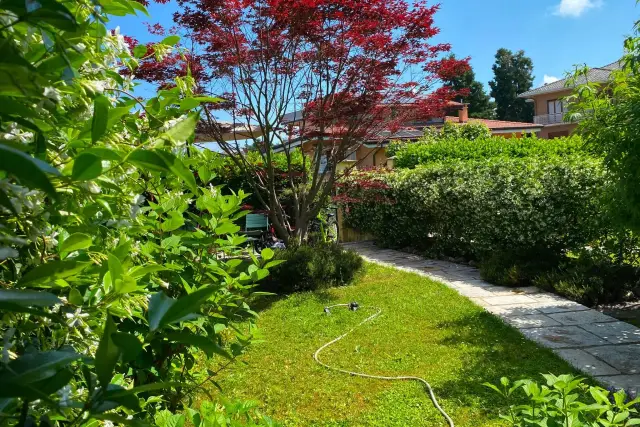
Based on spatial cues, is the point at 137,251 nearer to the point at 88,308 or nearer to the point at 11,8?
the point at 88,308

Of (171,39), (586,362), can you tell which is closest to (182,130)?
(171,39)

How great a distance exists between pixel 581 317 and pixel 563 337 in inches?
31.0

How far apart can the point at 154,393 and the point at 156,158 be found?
4.52 feet

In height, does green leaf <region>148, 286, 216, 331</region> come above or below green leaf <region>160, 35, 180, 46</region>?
below

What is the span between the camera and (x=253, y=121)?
8.09 metres

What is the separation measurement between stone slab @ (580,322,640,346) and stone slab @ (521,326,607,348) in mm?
89

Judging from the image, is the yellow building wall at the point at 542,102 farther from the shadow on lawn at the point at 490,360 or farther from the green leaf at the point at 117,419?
the green leaf at the point at 117,419

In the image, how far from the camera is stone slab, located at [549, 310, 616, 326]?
5.30 metres

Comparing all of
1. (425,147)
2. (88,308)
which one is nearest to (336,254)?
(88,308)

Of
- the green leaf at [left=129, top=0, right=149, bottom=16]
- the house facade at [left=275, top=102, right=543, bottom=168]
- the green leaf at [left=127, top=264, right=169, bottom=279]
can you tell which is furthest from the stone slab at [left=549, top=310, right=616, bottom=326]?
the green leaf at [left=129, top=0, right=149, bottom=16]

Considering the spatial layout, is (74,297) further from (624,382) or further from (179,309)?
(624,382)

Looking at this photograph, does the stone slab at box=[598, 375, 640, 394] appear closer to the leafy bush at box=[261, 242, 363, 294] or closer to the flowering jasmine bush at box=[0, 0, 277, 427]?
the flowering jasmine bush at box=[0, 0, 277, 427]

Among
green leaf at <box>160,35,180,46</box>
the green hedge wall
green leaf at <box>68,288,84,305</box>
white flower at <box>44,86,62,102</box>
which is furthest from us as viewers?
the green hedge wall

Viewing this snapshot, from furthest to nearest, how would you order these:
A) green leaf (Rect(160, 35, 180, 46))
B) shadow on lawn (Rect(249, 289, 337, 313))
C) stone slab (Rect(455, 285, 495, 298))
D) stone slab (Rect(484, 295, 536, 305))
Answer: stone slab (Rect(455, 285, 495, 298)) < shadow on lawn (Rect(249, 289, 337, 313)) < stone slab (Rect(484, 295, 536, 305)) < green leaf (Rect(160, 35, 180, 46))
